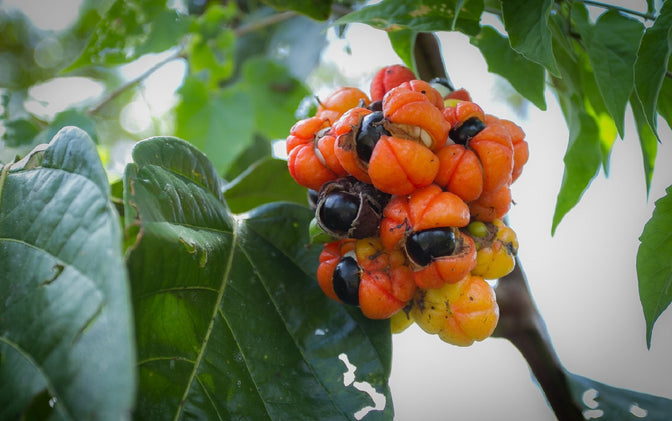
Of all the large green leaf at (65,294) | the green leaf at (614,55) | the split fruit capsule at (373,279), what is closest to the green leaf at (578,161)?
the green leaf at (614,55)

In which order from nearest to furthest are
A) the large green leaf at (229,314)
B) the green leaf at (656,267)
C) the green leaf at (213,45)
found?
1. the large green leaf at (229,314)
2. the green leaf at (656,267)
3. the green leaf at (213,45)

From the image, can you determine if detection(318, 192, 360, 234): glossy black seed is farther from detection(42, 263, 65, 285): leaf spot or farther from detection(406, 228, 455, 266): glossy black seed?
detection(42, 263, 65, 285): leaf spot

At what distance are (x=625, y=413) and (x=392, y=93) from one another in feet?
3.15

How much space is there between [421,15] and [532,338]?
30.3 inches

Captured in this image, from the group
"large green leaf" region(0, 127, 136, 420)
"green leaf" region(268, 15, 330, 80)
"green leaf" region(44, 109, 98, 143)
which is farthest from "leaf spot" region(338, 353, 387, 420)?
"green leaf" region(268, 15, 330, 80)

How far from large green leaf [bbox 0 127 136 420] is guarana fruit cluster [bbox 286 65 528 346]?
43 centimetres

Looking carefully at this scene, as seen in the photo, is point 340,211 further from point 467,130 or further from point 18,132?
point 18,132

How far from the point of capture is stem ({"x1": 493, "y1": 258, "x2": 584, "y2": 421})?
4.33 ft

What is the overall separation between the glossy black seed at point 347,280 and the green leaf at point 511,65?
569mm

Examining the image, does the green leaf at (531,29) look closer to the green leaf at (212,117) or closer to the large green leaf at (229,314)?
the large green leaf at (229,314)

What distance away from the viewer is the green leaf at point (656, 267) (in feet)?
3.73

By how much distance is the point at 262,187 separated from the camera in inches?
65.8

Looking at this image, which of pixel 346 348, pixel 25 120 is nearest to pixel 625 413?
pixel 346 348

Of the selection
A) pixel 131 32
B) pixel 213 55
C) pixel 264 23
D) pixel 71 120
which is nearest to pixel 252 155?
pixel 213 55
